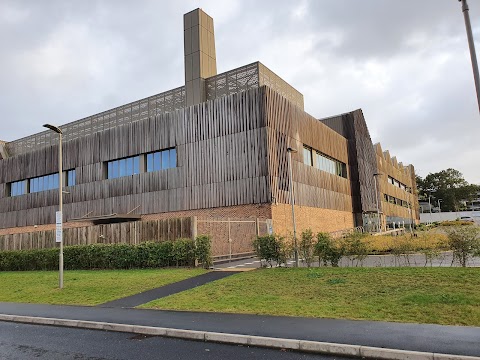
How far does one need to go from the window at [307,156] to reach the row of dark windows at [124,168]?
10.6 m

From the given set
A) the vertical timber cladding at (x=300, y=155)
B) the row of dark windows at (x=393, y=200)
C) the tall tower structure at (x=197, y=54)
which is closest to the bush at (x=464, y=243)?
the vertical timber cladding at (x=300, y=155)

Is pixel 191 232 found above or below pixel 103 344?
above

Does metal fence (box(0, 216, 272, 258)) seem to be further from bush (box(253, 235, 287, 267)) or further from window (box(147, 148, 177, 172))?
window (box(147, 148, 177, 172))

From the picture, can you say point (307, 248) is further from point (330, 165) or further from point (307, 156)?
point (330, 165)

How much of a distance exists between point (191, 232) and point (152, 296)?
20.3 feet

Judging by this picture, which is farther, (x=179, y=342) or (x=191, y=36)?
(x=191, y=36)

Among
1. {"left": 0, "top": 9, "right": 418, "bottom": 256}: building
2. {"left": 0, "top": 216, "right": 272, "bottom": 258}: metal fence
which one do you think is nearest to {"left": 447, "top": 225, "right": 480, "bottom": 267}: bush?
{"left": 0, "top": 216, "right": 272, "bottom": 258}: metal fence

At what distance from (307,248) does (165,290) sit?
18.4ft

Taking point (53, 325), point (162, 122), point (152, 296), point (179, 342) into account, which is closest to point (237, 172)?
point (162, 122)

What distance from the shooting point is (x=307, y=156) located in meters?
33.6

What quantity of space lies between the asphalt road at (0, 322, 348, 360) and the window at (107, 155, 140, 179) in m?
25.6

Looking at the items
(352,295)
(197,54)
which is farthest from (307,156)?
(352,295)

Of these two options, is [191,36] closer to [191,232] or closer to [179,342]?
[191,232]

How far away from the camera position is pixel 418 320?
7.39 metres
